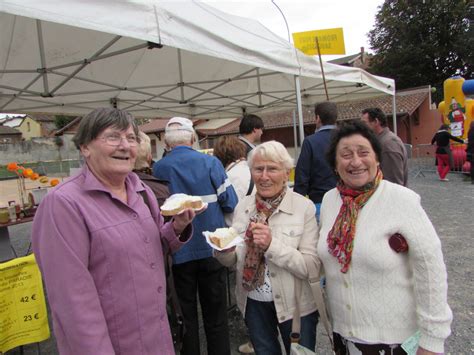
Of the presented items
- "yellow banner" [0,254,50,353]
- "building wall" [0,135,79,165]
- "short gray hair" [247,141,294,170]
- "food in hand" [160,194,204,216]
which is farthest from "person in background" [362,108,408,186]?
"building wall" [0,135,79,165]

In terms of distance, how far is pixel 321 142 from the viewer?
128 inches

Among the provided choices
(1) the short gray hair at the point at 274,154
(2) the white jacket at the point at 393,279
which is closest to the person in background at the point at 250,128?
(1) the short gray hair at the point at 274,154

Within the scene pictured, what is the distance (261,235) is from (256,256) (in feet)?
0.70

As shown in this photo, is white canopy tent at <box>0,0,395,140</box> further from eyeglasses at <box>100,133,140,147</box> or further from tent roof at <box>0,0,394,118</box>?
eyeglasses at <box>100,133,140,147</box>

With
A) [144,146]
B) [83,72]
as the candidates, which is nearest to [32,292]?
[144,146]

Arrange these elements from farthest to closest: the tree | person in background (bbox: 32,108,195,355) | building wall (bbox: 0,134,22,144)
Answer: building wall (bbox: 0,134,22,144), the tree, person in background (bbox: 32,108,195,355)

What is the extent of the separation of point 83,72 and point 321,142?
396cm

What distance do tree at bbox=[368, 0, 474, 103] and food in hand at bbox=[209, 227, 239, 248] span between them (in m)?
31.3

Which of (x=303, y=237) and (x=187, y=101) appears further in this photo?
(x=187, y=101)

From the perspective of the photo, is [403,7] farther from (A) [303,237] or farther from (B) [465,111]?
A: (A) [303,237]

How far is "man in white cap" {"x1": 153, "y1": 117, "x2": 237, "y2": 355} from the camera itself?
241 cm

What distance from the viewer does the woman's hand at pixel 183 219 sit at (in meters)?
1.60

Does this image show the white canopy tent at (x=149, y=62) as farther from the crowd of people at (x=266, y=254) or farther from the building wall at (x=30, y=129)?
the building wall at (x=30, y=129)

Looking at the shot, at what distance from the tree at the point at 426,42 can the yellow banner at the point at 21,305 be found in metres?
31.6
